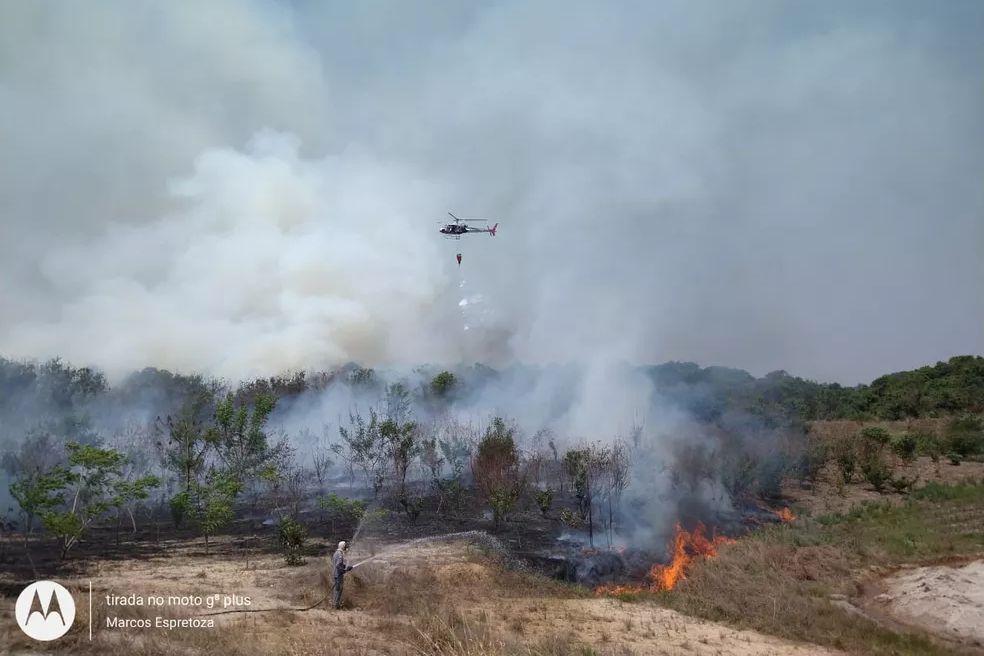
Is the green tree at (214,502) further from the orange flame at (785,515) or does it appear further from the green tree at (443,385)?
the green tree at (443,385)

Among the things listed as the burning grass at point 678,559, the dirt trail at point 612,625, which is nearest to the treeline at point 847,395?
the burning grass at point 678,559

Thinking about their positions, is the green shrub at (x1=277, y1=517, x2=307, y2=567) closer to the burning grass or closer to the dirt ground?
the dirt ground

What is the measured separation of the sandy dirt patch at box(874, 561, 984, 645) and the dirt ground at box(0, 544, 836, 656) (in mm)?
4218

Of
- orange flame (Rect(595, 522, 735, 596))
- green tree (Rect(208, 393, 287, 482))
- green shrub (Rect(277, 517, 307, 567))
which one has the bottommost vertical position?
orange flame (Rect(595, 522, 735, 596))

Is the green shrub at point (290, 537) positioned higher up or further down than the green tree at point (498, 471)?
further down

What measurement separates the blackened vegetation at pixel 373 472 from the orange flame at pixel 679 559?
0.65 meters

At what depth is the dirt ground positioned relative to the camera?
11023 mm

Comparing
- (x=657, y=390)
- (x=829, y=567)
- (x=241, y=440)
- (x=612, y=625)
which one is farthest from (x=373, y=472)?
(x=657, y=390)

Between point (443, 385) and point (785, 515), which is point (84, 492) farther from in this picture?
point (443, 385)

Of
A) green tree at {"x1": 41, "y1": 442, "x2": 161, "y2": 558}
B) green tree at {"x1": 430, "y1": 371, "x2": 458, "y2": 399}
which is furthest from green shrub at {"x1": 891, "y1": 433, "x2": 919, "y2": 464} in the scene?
green tree at {"x1": 41, "y1": 442, "x2": 161, "y2": 558}

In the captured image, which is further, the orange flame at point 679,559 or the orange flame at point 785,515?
the orange flame at point 785,515

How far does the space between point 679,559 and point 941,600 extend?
27.3 feet

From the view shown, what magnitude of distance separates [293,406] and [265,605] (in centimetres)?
3573

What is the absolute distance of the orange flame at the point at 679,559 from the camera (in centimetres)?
2012
